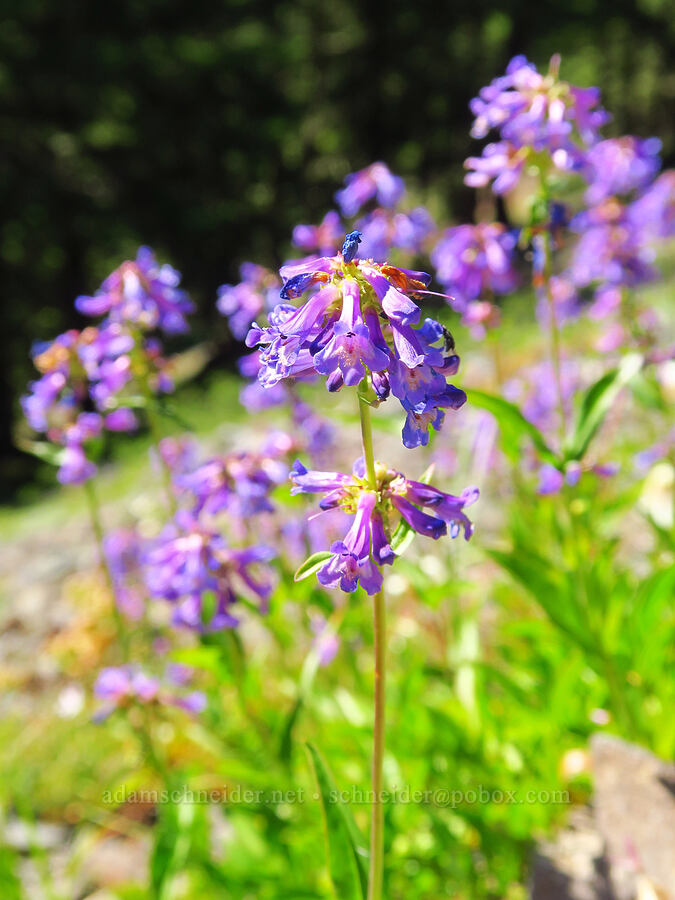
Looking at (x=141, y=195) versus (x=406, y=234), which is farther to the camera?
(x=141, y=195)

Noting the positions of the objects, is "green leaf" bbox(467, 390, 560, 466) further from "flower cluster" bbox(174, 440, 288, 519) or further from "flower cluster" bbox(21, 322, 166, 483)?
"flower cluster" bbox(21, 322, 166, 483)

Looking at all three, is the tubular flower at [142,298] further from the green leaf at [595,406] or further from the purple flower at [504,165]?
the green leaf at [595,406]

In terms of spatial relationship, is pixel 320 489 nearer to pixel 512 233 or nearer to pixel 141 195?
pixel 512 233

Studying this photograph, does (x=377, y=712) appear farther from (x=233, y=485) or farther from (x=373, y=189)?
(x=373, y=189)

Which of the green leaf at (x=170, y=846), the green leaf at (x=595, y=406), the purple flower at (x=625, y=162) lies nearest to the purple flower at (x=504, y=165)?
the green leaf at (x=595, y=406)

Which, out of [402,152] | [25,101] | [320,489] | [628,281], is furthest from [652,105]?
[320,489]

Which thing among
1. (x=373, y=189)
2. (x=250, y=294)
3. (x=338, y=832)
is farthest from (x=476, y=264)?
(x=338, y=832)

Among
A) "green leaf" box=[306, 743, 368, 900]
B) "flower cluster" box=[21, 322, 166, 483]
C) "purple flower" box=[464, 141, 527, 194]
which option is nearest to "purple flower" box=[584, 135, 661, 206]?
"purple flower" box=[464, 141, 527, 194]
